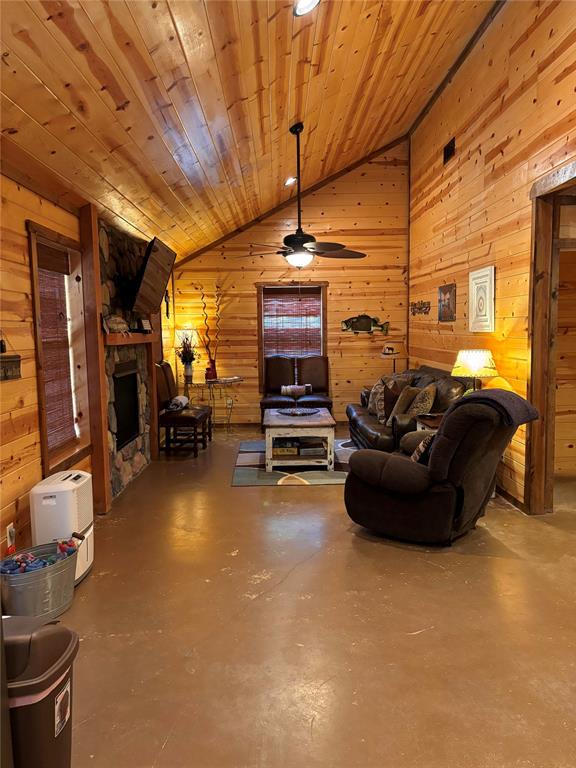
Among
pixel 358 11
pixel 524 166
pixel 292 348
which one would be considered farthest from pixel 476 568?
pixel 292 348

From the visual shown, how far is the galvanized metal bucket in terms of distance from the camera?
2434 mm

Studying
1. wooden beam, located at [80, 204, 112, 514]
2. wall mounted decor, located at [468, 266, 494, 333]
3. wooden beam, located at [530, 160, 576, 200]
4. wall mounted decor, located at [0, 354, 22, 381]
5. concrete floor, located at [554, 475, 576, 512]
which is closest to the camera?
wall mounted decor, located at [0, 354, 22, 381]

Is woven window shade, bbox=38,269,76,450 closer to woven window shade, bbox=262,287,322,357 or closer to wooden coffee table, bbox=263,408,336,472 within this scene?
wooden coffee table, bbox=263,408,336,472

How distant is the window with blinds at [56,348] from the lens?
3422 millimetres

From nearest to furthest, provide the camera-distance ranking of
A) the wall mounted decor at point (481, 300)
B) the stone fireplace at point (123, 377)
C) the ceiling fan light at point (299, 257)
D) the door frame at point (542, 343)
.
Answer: the door frame at point (542, 343), the stone fireplace at point (123, 377), the wall mounted decor at point (481, 300), the ceiling fan light at point (299, 257)

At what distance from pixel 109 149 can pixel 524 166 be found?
298cm

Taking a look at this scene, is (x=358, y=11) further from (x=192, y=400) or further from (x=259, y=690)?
(x=192, y=400)

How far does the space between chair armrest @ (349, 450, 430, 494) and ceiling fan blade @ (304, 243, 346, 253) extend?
202 centimetres

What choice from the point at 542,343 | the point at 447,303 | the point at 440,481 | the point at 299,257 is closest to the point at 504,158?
the point at 542,343

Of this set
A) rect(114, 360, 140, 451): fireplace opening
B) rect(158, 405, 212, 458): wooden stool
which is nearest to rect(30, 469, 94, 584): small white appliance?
rect(114, 360, 140, 451): fireplace opening

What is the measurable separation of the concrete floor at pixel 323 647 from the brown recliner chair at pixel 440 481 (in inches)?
6.3

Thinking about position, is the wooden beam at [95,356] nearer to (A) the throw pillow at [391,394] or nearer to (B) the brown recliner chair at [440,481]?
(B) the brown recliner chair at [440,481]

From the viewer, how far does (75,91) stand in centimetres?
229

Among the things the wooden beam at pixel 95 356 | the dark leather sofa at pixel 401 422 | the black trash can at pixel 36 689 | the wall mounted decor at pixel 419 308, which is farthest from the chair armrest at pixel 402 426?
the black trash can at pixel 36 689
